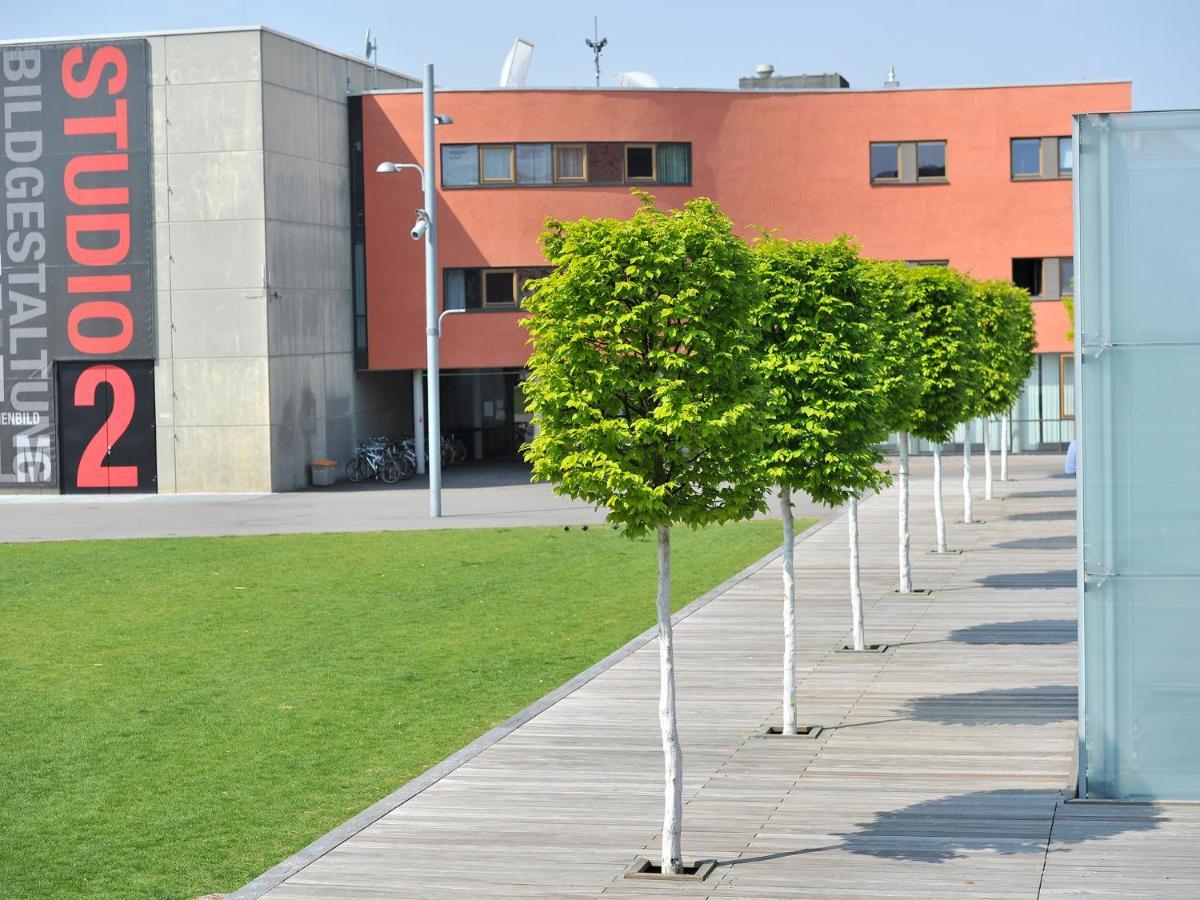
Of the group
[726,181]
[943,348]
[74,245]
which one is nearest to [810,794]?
[943,348]

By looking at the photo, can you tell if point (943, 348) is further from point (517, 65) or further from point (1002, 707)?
point (517, 65)

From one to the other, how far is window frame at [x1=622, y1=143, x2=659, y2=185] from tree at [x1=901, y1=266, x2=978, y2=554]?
19.0 metres

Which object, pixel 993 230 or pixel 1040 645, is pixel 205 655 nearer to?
pixel 1040 645

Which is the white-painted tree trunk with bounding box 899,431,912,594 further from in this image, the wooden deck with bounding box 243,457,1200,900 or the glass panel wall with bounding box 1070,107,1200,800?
the glass panel wall with bounding box 1070,107,1200,800

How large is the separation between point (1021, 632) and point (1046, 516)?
14.1m

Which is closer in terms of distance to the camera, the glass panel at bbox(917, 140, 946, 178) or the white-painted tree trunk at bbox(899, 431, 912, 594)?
the white-painted tree trunk at bbox(899, 431, 912, 594)

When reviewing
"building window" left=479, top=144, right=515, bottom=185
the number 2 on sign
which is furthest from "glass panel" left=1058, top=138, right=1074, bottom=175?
the number 2 on sign

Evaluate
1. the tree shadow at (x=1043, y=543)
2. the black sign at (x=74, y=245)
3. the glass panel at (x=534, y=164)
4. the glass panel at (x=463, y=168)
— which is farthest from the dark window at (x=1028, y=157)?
the black sign at (x=74, y=245)

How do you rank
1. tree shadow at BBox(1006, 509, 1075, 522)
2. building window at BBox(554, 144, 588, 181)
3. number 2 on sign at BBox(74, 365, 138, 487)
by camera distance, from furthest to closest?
building window at BBox(554, 144, 588, 181), number 2 on sign at BBox(74, 365, 138, 487), tree shadow at BBox(1006, 509, 1075, 522)

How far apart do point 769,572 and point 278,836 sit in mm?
14894

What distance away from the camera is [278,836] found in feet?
40.2

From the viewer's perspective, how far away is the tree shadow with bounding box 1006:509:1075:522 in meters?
33.7

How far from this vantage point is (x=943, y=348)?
82.0 feet

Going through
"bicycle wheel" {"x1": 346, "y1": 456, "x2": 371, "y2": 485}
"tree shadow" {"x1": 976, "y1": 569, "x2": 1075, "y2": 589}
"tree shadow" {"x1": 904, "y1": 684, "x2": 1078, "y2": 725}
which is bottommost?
"tree shadow" {"x1": 904, "y1": 684, "x2": 1078, "y2": 725}
